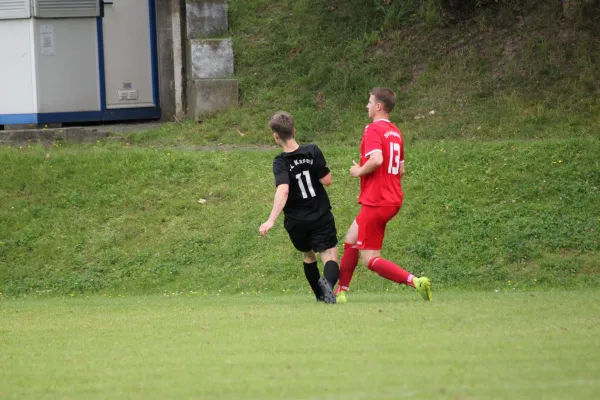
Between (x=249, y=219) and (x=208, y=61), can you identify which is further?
(x=208, y=61)

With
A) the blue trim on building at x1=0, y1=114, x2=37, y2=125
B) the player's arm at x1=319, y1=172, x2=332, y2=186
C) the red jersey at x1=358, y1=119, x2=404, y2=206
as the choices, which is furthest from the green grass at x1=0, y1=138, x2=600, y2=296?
the player's arm at x1=319, y1=172, x2=332, y2=186

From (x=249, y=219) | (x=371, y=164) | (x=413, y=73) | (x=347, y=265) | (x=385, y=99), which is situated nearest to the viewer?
(x=371, y=164)

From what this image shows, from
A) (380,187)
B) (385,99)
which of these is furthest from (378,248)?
(385,99)

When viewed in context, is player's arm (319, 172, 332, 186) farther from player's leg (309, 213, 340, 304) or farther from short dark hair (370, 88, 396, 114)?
short dark hair (370, 88, 396, 114)

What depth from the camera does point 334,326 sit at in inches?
285

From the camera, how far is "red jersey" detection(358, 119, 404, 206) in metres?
8.66

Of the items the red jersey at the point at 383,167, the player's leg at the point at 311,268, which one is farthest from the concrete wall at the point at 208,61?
the red jersey at the point at 383,167

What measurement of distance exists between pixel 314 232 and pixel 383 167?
0.85 meters

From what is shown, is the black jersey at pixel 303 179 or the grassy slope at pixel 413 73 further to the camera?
the grassy slope at pixel 413 73

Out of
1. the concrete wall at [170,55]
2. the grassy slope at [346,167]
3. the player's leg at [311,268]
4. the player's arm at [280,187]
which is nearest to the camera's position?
the player's arm at [280,187]

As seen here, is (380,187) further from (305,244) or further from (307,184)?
(305,244)

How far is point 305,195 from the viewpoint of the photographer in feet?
28.7

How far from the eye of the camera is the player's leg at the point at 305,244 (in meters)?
8.74

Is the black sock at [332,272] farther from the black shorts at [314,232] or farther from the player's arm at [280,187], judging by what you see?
the player's arm at [280,187]
